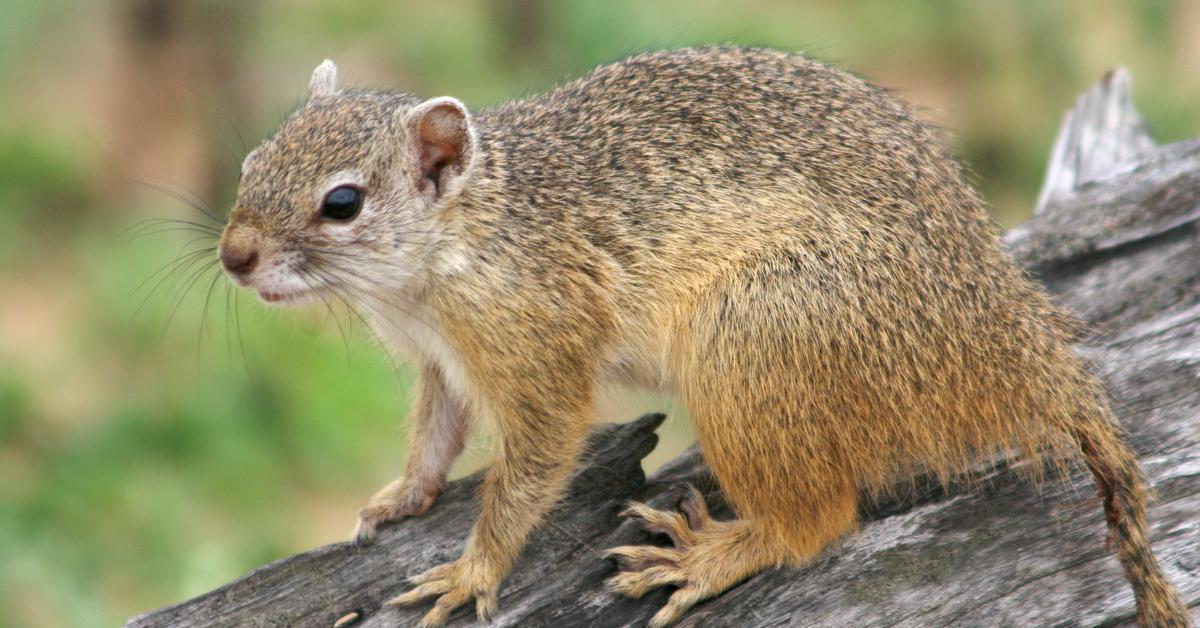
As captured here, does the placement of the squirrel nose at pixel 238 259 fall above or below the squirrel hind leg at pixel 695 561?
above

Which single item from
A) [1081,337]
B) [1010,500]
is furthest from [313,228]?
[1081,337]

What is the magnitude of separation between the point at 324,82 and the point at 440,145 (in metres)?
0.71

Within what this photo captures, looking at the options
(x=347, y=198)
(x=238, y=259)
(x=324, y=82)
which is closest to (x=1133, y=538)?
(x=347, y=198)

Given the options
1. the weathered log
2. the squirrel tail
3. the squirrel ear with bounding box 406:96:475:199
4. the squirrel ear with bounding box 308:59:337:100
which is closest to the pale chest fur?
the weathered log

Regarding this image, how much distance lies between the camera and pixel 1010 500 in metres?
3.92

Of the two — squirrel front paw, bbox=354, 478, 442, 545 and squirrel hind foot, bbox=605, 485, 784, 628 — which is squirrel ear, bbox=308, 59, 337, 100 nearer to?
squirrel front paw, bbox=354, 478, 442, 545

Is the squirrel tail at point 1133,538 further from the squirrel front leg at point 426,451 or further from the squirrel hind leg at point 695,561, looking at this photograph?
the squirrel front leg at point 426,451

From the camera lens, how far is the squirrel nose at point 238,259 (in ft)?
12.1

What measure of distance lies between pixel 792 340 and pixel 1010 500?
823mm

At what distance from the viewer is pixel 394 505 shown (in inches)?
170

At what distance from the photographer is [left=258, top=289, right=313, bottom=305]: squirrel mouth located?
150 inches

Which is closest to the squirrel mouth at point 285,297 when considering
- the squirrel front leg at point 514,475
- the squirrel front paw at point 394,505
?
the squirrel front leg at point 514,475

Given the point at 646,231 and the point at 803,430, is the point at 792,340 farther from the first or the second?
the point at 646,231

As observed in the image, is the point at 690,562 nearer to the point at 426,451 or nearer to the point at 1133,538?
the point at 426,451
